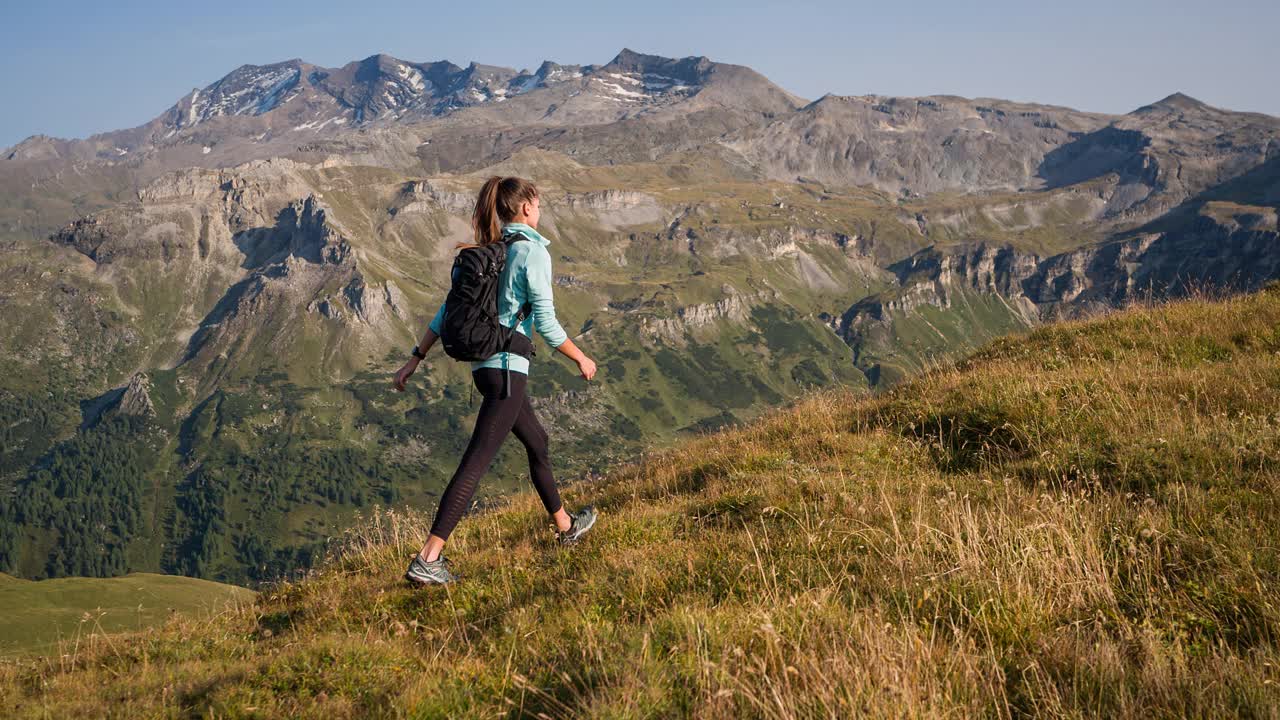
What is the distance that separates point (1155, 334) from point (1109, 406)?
16.3ft

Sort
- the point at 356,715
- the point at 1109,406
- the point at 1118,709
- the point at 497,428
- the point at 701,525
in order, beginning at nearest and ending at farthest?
the point at 1118,709
the point at 356,715
the point at 701,525
the point at 497,428
the point at 1109,406

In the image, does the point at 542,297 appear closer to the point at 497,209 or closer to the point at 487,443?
the point at 497,209

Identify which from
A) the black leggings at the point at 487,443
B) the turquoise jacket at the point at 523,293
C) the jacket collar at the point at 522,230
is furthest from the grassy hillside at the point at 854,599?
the jacket collar at the point at 522,230

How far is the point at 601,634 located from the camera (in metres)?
4.83

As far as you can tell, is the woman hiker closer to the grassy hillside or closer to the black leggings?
the black leggings

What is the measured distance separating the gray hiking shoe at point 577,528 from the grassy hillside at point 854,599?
0.62ft

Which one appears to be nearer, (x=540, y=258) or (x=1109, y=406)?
(x=540, y=258)

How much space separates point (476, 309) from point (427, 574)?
286 cm

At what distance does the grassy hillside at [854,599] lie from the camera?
387 centimetres

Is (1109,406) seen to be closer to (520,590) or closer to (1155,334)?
(1155,334)

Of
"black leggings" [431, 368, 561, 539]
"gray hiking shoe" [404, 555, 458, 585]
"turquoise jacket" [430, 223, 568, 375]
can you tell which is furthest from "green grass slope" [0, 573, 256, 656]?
"turquoise jacket" [430, 223, 568, 375]

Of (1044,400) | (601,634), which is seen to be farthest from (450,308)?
(1044,400)

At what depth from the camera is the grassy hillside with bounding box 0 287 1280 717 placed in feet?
12.7

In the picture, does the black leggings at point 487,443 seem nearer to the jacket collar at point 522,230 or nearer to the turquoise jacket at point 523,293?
the turquoise jacket at point 523,293
